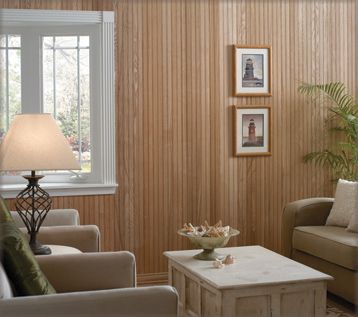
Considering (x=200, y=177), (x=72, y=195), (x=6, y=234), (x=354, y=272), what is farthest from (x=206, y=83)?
(x=6, y=234)

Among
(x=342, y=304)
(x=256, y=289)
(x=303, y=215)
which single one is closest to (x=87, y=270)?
(x=256, y=289)

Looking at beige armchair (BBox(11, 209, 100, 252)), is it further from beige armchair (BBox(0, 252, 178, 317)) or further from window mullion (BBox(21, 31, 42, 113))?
window mullion (BBox(21, 31, 42, 113))

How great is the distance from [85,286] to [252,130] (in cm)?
274

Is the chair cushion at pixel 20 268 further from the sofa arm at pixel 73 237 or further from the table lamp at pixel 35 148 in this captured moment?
the sofa arm at pixel 73 237

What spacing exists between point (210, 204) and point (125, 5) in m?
1.71

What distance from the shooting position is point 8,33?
5266 millimetres

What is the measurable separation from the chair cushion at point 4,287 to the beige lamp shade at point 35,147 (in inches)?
35.1

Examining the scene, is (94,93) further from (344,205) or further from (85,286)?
(85,286)

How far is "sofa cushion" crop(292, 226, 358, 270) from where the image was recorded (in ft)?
14.4

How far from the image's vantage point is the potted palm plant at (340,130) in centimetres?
559

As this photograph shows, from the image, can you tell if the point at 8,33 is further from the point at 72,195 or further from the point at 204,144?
the point at 204,144

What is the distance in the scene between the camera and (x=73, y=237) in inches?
161

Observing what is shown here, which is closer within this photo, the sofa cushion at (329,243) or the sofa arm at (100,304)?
the sofa arm at (100,304)

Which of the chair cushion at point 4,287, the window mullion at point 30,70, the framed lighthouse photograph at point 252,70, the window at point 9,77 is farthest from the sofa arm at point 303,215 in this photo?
the chair cushion at point 4,287
